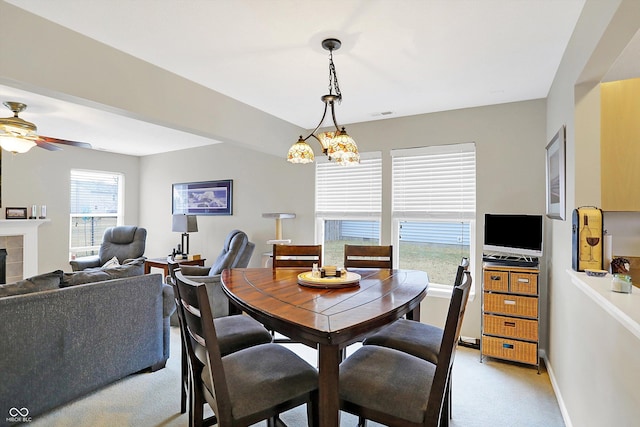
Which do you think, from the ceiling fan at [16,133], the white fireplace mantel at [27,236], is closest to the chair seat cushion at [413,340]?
the ceiling fan at [16,133]

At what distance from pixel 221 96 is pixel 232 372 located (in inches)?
105

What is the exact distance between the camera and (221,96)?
3338 mm

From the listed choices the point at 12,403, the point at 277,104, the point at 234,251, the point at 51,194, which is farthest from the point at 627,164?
the point at 51,194

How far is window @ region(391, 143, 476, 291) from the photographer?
3.69 meters

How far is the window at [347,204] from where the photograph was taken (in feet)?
13.8

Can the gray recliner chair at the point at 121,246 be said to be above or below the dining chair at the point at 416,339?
above

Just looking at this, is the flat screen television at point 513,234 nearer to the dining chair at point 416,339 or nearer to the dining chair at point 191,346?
the dining chair at point 416,339

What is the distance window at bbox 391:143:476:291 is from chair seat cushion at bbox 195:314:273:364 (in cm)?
242

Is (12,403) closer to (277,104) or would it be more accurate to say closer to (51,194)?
(277,104)

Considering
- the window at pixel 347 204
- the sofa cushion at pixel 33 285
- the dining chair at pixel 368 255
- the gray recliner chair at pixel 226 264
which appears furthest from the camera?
the window at pixel 347 204

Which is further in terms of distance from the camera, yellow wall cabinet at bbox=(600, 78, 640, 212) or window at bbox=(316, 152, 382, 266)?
window at bbox=(316, 152, 382, 266)

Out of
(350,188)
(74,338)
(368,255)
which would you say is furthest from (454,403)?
(74,338)

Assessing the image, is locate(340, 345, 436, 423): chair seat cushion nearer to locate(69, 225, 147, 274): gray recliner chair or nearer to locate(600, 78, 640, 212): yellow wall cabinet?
locate(600, 78, 640, 212): yellow wall cabinet

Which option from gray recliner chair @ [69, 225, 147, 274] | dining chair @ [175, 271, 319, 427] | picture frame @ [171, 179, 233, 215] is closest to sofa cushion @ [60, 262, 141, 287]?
dining chair @ [175, 271, 319, 427]
